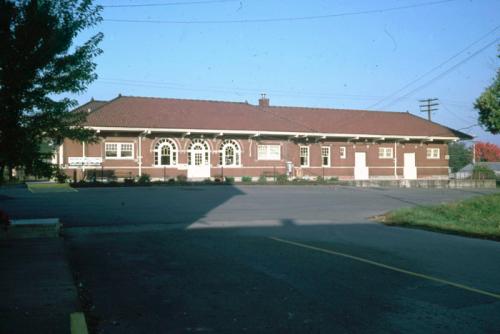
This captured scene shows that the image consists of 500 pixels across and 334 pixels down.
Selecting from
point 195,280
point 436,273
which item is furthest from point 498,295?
point 195,280

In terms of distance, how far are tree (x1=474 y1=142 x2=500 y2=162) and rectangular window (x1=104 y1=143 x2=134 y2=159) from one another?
102 meters

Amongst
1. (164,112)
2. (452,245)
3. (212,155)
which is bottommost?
(452,245)

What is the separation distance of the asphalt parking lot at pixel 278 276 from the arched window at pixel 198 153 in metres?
23.5

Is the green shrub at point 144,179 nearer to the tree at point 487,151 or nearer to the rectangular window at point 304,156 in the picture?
the rectangular window at point 304,156

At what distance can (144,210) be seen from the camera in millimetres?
18328

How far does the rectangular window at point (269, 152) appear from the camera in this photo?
41294 mm

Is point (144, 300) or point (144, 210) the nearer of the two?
point (144, 300)

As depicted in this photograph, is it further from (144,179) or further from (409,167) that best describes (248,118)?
(409,167)

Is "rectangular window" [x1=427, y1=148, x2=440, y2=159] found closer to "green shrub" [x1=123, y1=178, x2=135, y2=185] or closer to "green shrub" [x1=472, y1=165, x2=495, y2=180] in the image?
"green shrub" [x1=472, y1=165, x2=495, y2=180]

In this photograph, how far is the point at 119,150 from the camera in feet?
121

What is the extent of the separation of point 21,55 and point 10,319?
3.84 metres

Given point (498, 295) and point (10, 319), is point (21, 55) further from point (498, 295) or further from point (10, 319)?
point (498, 295)

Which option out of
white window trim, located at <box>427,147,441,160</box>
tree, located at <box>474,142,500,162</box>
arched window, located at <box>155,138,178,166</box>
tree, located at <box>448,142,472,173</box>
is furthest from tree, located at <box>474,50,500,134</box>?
tree, located at <box>474,142,500,162</box>

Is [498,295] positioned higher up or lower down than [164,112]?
lower down
